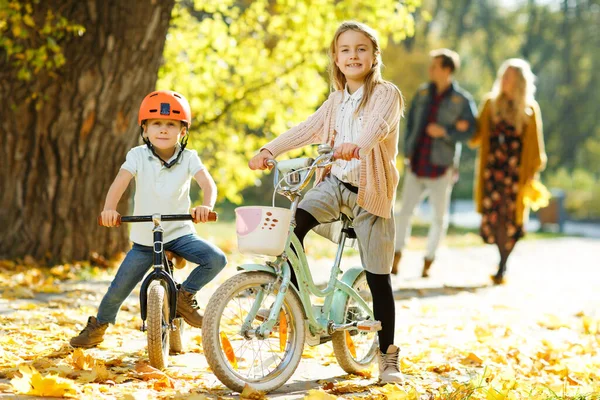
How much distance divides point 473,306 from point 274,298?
13.3ft

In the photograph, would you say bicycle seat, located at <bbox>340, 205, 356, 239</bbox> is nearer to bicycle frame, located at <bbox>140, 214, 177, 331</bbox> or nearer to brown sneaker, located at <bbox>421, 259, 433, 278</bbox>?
bicycle frame, located at <bbox>140, 214, 177, 331</bbox>

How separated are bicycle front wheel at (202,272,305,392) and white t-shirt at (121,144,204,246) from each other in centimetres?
68

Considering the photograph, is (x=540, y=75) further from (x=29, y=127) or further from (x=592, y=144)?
(x=29, y=127)

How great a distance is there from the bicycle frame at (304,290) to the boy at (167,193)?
508 mm

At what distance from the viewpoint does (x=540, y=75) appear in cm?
3450

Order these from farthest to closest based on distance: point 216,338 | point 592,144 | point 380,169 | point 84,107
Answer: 1. point 592,144
2. point 84,107
3. point 380,169
4. point 216,338

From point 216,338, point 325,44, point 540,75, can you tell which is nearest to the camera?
point 216,338

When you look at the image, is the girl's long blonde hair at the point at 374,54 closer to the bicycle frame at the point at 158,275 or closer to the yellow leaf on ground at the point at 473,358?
the bicycle frame at the point at 158,275

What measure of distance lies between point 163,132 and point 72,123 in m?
4.14

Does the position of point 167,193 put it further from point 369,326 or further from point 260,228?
point 369,326

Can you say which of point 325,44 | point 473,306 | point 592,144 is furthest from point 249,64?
point 592,144

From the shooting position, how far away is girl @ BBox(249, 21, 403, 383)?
14.1 ft

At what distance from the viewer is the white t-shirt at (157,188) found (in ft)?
14.7

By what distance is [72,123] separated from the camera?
27.3 feet
